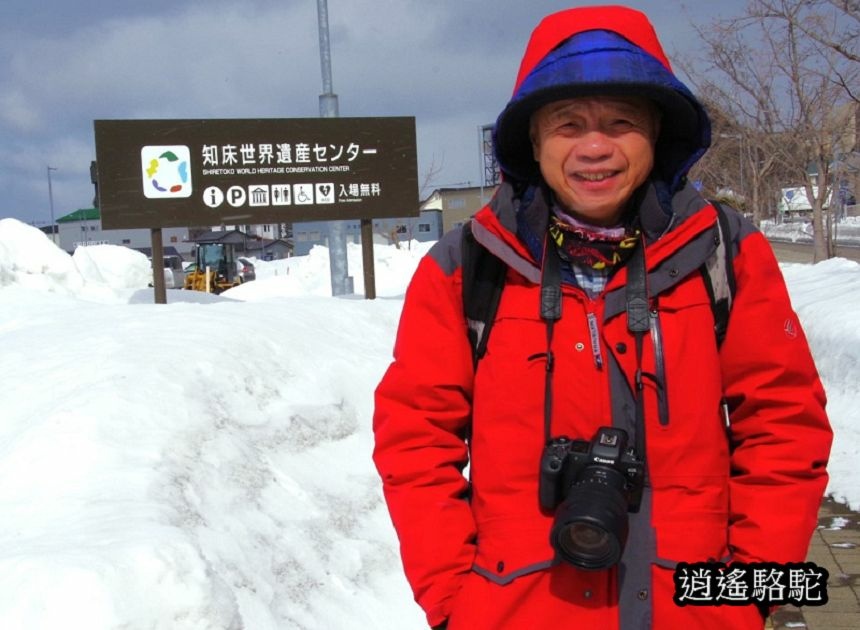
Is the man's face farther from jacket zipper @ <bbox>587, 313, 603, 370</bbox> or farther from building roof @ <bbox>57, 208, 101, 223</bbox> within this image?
building roof @ <bbox>57, 208, 101, 223</bbox>

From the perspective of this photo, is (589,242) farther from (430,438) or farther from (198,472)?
(198,472)

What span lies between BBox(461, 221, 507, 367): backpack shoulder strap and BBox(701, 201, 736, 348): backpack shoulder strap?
1.46 feet

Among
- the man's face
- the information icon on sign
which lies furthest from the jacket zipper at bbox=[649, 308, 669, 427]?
the information icon on sign

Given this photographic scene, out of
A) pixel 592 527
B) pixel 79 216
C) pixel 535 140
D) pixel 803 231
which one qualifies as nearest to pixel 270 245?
pixel 79 216

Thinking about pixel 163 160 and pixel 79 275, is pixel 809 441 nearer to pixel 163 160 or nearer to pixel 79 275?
pixel 163 160

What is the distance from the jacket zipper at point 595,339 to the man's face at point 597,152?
0.27m

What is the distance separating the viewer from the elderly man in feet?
5.46

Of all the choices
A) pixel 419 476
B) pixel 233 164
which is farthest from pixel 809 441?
pixel 233 164

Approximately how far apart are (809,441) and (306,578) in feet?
9.08

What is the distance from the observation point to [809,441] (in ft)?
5.53

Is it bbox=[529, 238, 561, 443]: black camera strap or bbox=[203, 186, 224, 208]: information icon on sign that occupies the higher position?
bbox=[203, 186, 224, 208]: information icon on sign

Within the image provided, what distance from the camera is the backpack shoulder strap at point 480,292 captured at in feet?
6.04

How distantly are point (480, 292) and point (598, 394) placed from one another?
1.14ft

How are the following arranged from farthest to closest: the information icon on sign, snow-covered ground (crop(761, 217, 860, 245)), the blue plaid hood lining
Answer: snow-covered ground (crop(761, 217, 860, 245)), the information icon on sign, the blue plaid hood lining
